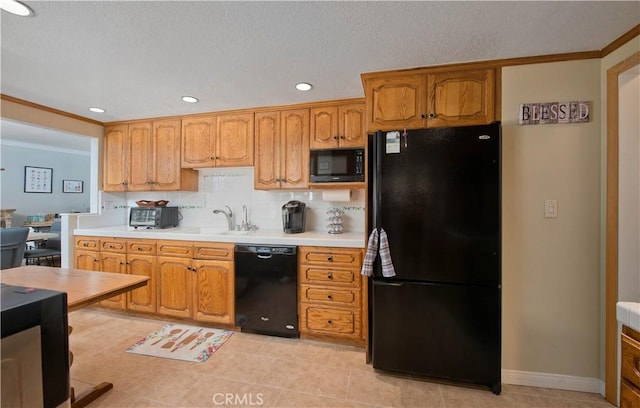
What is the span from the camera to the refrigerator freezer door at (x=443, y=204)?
1829 millimetres

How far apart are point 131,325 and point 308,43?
120 inches

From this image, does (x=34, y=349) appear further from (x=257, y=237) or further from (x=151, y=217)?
(x=151, y=217)

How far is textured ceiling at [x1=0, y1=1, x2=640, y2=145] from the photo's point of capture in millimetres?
1426

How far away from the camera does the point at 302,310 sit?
2520 mm

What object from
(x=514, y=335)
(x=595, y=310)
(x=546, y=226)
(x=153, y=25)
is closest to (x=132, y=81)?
(x=153, y=25)

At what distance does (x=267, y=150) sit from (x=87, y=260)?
2.35 metres

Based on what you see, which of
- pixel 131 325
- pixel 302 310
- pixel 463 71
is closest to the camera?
pixel 463 71

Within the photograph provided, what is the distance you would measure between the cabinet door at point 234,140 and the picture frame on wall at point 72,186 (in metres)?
5.67

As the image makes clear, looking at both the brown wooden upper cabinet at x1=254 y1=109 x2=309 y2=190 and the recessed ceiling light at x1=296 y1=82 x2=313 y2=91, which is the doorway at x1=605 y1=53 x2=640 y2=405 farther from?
the brown wooden upper cabinet at x1=254 y1=109 x2=309 y2=190

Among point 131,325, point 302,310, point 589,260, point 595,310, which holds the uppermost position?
point 589,260

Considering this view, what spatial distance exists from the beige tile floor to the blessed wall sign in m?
1.79

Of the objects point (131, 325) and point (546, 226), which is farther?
point (131, 325)

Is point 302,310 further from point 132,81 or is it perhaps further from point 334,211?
point 132,81

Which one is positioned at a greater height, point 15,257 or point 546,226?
point 546,226
